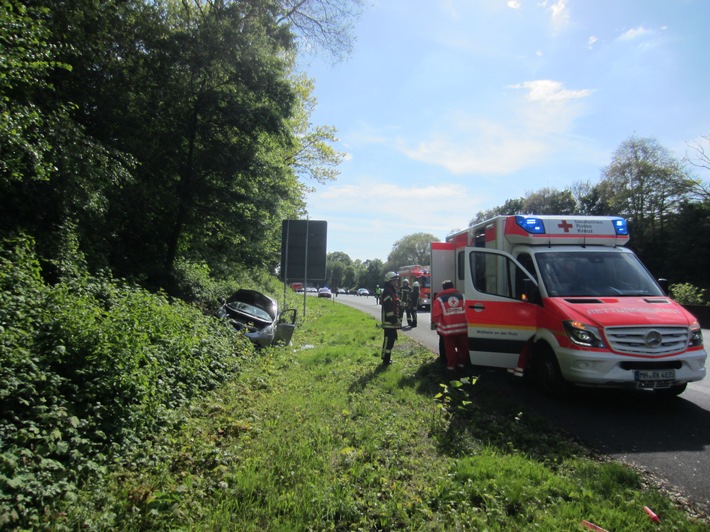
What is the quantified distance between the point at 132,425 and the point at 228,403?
1727mm

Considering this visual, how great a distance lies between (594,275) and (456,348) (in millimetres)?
2557

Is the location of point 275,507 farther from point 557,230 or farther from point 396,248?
point 396,248

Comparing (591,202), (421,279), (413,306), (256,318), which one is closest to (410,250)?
(591,202)

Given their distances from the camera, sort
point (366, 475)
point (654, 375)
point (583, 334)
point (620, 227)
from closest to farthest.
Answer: point (366, 475) < point (654, 375) < point (583, 334) < point (620, 227)

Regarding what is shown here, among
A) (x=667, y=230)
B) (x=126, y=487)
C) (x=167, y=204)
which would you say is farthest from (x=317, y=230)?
(x=667, y=230)

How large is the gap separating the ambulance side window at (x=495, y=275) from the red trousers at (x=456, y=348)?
3.27 ft

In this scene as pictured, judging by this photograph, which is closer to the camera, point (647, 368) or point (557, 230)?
point (647, 368)

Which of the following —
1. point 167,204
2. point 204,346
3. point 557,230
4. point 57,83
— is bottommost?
point 204,346

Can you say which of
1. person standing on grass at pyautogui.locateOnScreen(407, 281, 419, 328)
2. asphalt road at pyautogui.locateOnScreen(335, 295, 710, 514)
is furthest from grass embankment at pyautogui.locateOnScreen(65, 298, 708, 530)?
person standing on grass at pyautogui.locateOnScreen(407, 281, 419, 328)

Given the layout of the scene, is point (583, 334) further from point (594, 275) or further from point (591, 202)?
point (591, 202)

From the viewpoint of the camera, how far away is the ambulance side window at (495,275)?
6.84m

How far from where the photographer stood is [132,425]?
4051 mm

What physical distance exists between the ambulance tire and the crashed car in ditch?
5507 millimetres

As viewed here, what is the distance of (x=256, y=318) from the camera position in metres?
10.2
